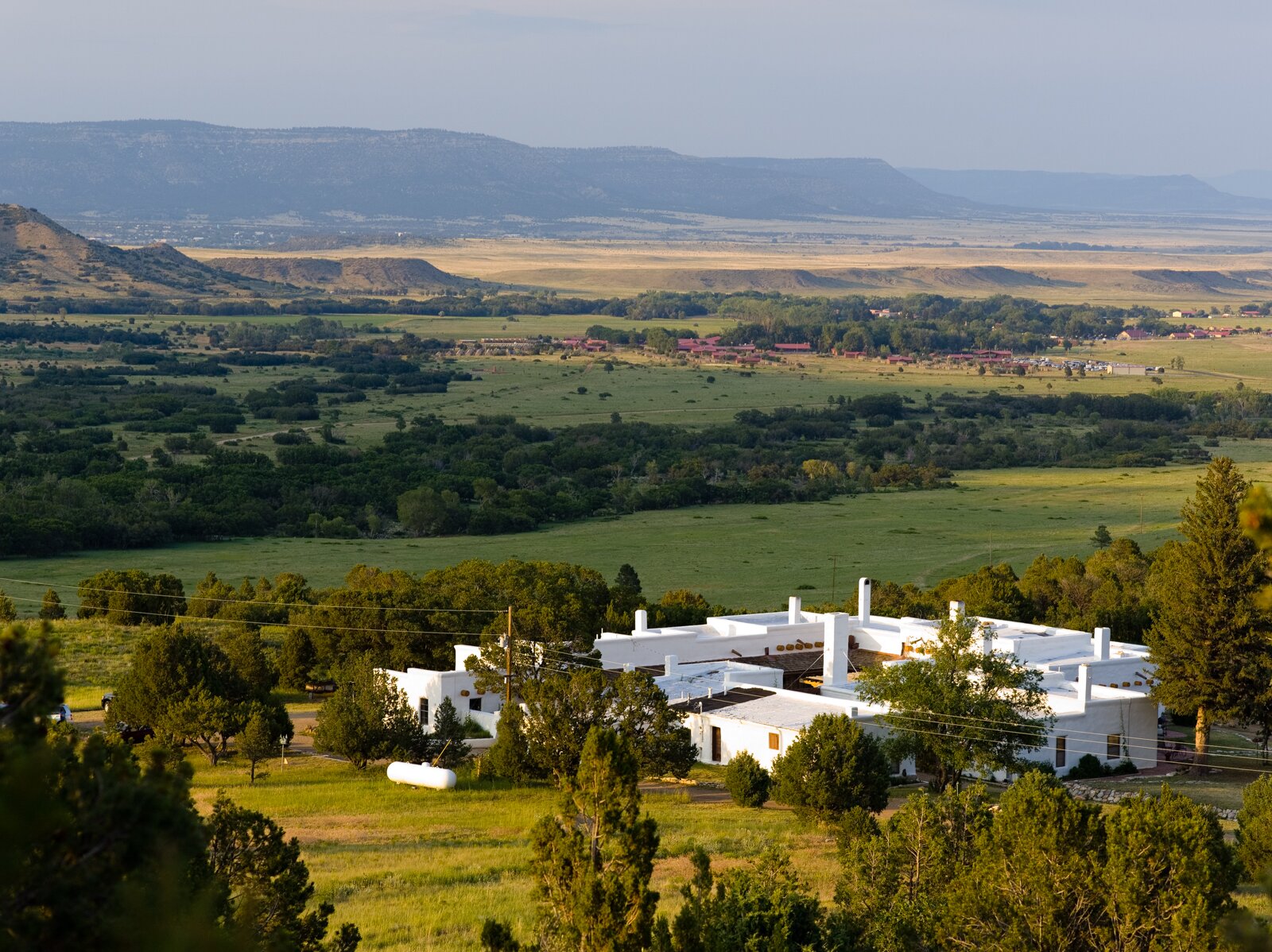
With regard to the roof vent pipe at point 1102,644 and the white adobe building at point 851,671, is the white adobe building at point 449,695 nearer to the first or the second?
the white adobe building at point 851,671

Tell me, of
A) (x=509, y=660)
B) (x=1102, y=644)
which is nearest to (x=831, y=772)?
(x=509, y=660)

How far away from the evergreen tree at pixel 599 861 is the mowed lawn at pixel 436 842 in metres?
3.99

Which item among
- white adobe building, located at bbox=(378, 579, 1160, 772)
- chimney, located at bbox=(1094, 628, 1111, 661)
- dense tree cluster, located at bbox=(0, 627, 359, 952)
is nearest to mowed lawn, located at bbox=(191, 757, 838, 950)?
white adobe building, located at bbox=(378, 579, 1160, 772)

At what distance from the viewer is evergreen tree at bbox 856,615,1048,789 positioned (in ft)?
101

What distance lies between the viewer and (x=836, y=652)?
37.7 m

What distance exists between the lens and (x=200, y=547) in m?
64.6

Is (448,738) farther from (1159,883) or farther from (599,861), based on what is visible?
(599,861)

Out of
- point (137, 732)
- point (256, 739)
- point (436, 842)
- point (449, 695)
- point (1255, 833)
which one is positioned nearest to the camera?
point (1255, 833)

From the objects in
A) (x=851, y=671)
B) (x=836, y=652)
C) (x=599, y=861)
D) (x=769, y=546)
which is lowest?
(x=769, y=546)

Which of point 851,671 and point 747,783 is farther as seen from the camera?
point 851,671

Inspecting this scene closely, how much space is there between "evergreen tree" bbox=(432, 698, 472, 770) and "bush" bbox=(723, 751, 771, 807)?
5723 millimetres

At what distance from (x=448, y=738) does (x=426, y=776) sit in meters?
2.28

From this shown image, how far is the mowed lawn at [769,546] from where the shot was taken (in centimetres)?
5772

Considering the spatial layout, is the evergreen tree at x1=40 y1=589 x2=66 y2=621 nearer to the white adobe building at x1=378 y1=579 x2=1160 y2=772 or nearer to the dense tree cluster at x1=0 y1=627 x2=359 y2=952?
the white adobe building at x1=378 y1=579 x2=1160 y2=772
